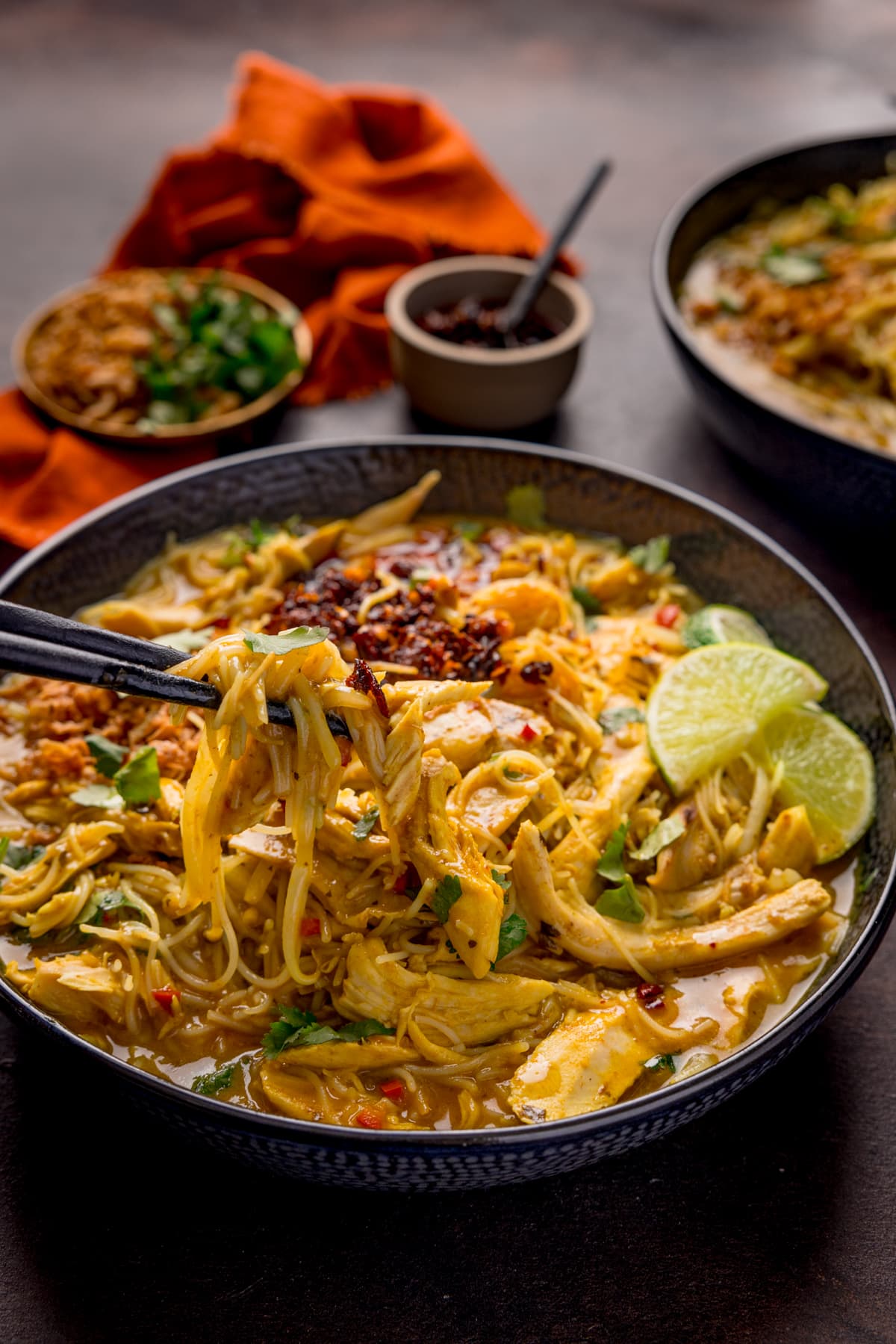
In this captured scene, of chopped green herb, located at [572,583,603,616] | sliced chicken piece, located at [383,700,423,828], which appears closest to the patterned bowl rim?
chopped green herb, located at [572,583,603,616]

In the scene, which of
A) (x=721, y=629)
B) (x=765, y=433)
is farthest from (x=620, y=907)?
(x=765, y=433)

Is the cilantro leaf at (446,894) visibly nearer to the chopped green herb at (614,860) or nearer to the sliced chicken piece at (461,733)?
the sliced chicken piece at (461,733)

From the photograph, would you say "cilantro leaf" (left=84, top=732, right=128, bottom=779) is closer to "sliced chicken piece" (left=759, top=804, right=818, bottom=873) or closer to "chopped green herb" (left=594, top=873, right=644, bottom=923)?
"chopped green herb" (left=594, top=873, right=644, bottom=923)

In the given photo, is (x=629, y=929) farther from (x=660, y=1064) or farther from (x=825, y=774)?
(x=825, y=774)

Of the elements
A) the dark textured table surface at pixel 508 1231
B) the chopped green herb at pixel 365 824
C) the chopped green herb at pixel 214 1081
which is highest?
the chopped green herb at pixel 365 824

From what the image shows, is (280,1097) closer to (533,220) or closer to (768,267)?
(768,267)

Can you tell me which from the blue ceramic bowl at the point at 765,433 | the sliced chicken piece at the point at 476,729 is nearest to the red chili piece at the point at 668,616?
the sliced chicken piece at the point at 476,729

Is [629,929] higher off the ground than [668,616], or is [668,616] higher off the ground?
[668,616]
